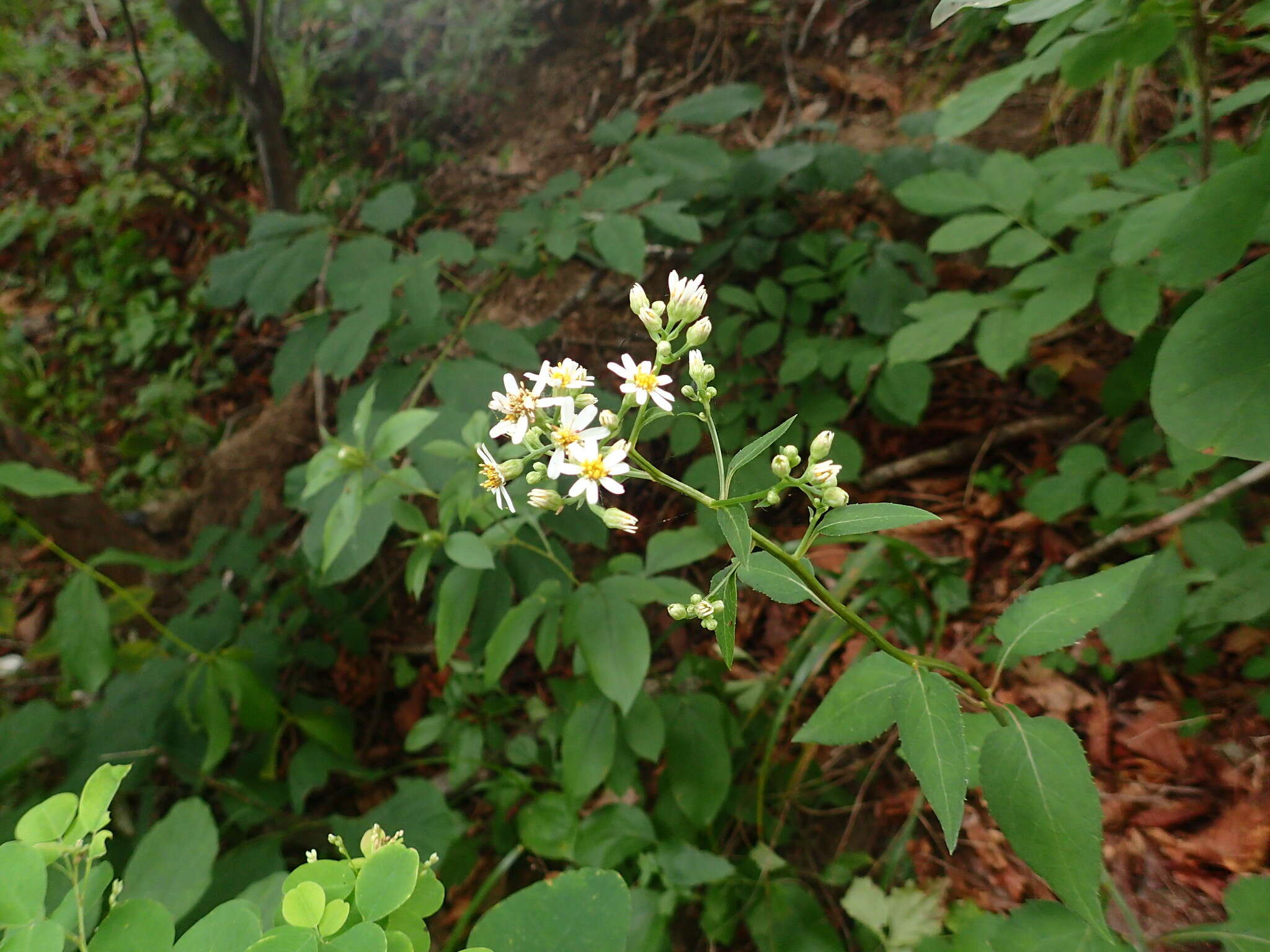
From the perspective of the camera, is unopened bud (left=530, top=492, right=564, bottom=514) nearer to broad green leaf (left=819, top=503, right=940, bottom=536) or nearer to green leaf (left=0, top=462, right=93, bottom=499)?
broad green leaf (left=819, top=503, right=940, bottom=536)

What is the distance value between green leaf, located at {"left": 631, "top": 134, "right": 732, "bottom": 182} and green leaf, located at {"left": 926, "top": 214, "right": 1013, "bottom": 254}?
74cm

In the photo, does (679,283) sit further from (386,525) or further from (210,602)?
(210,602)

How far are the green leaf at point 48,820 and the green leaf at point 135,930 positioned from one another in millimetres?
133

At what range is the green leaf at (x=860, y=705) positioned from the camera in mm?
1013

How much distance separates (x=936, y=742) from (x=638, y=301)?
0.71 m

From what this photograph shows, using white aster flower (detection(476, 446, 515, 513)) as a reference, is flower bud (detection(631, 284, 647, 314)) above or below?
above

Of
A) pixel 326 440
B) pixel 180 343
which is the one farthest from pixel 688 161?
pixel 180 343

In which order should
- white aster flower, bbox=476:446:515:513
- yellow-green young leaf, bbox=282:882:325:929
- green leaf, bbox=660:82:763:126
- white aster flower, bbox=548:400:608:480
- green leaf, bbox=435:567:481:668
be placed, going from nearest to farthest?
yellow-green young leaf, bbox=282:882:325:929, white aster flower, bbox=548:400:608:480, white aster flower, bbox=476:446:515:513, green leaf, bbox=435:567:481:668, green leaf, bbox=660:82:763:126

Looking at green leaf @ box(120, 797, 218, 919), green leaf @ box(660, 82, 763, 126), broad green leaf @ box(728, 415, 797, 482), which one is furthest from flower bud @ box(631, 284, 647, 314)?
green leaf @ box(660, 82, 763, 126)

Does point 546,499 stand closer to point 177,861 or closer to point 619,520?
point 619,520

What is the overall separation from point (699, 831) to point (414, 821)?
31.6 inches

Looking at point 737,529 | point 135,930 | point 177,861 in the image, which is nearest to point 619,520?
point 737,529

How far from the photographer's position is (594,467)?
914 millimetres

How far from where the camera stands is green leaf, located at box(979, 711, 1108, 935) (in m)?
0.85
